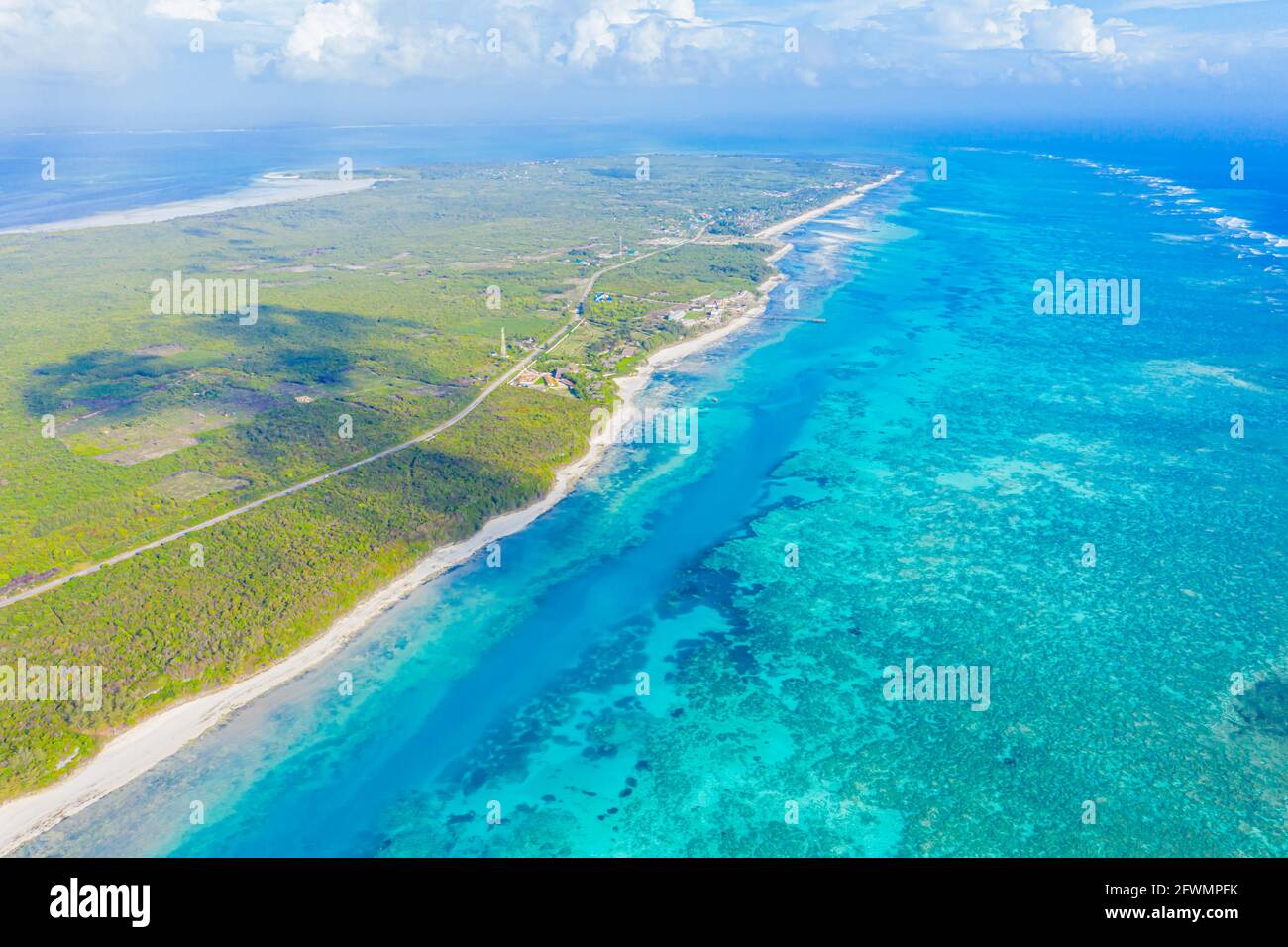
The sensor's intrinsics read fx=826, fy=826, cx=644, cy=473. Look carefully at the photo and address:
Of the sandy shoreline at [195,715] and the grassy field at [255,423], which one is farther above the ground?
the grassy field at [255,423]

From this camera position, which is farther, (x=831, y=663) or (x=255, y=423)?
(x=255, y=423)

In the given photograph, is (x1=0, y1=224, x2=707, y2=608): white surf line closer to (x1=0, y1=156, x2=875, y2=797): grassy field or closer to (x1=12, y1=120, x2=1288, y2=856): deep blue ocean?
(x1=0, y1=156, x2=875, y2=797): grassy field

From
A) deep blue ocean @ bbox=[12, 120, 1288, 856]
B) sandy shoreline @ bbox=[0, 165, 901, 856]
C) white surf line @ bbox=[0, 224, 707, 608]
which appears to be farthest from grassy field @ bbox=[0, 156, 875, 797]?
deep blue ocean @ bbox=[12, 120, 1288, 856]

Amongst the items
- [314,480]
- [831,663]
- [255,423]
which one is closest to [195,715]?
[314,480]

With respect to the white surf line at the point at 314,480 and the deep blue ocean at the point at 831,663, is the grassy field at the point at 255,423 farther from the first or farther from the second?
the deep blue ocean at the point at 831,663

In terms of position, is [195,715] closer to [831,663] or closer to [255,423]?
[831,663]

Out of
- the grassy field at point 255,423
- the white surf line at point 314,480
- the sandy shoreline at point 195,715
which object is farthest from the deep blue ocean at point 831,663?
the white surf line at point 314,480
